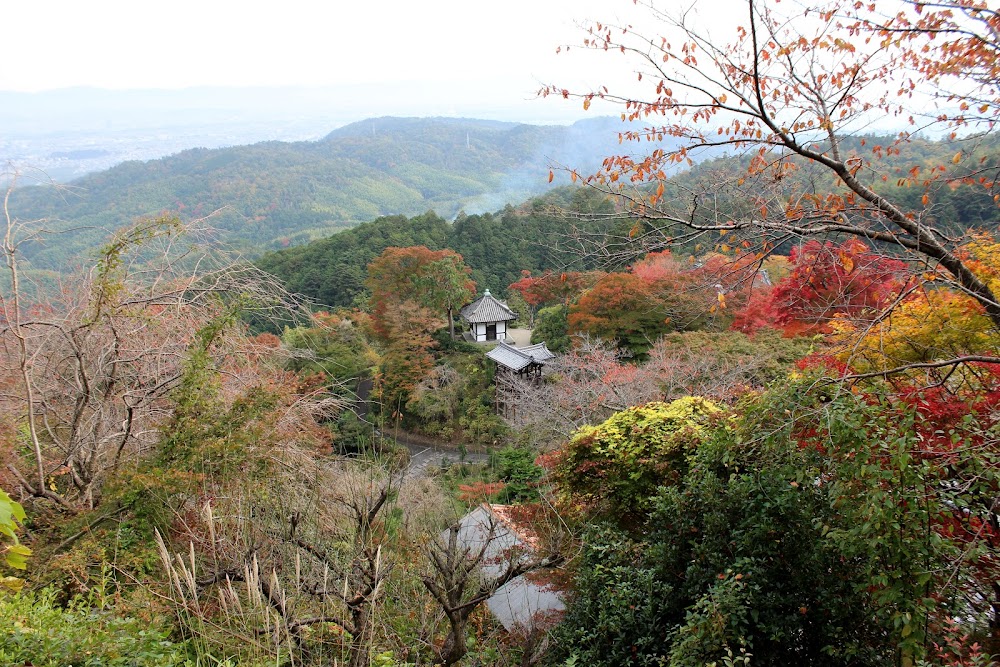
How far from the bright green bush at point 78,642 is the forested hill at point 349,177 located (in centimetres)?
2925

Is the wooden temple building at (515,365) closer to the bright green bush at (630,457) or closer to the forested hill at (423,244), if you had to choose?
the forested hill at (423,244)

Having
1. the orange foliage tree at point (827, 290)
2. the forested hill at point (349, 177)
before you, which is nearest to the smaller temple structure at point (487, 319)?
the orange foliage tree at point (827, 290)

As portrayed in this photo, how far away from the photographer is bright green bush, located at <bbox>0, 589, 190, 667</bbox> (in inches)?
72.3

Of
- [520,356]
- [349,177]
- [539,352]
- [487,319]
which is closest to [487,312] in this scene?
[487,319]

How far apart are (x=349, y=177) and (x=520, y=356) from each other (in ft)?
157

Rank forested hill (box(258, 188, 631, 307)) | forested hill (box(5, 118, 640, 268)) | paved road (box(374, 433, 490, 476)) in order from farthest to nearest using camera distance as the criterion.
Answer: forested hill (box(5, 118, 640, 268))
forested hill (box(258, 188, 631, 307))
paved road (box(374, 433, 490, 476))

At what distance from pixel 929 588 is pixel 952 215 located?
4.74 m

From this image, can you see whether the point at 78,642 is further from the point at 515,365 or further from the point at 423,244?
the point at 423,244

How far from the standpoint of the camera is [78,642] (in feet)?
6.19

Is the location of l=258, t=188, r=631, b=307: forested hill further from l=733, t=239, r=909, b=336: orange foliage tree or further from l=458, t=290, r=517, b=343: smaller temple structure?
l=733, t=239, r=909, b=336: orange foliage tree

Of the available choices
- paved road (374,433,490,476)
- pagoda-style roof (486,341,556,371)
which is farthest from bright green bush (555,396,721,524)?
pagoda-style roof (486,341,556,371)

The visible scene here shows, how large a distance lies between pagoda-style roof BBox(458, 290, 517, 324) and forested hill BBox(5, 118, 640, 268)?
1377cm

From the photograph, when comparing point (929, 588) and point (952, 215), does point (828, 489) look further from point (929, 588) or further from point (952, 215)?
point (952, 215)

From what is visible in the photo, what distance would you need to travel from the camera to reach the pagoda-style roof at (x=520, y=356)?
14742 millimetres
